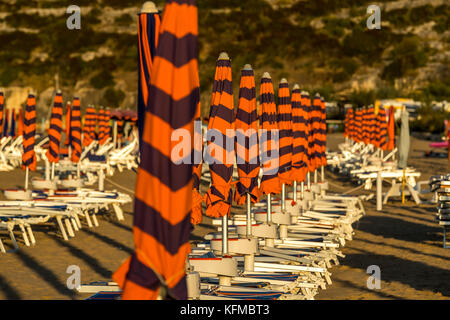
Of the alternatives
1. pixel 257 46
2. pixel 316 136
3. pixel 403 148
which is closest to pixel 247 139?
pixel 316 136

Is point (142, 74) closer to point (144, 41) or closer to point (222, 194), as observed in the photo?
point (144, 41)

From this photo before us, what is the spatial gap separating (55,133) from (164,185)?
32.7 ft

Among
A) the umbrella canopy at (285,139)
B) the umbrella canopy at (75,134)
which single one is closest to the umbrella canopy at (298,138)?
the umbrella canopy at (285,139)

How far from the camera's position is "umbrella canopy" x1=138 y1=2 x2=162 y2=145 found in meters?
5.14

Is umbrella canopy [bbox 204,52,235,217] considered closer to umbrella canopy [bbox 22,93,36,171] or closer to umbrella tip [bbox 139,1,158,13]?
umbrella tip [bbox 139,1,158,13]

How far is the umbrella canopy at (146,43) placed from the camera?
5.14 meters

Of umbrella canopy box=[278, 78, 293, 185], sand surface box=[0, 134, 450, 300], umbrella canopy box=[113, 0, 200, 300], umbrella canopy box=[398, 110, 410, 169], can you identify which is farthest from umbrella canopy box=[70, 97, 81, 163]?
umbrella canopy box=[113, 0, 200, 300]

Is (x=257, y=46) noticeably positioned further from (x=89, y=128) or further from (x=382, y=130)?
(x=382, y=130)

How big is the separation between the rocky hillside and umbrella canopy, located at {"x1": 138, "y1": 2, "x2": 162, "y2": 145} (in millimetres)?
45862

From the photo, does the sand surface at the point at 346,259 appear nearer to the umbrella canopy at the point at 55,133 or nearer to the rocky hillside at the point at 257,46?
the umbrella canopy at the point at 55,133

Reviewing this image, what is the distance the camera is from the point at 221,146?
657cm

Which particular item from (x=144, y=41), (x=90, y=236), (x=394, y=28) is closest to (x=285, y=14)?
(x=394, y=28)

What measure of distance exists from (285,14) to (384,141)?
180 feet

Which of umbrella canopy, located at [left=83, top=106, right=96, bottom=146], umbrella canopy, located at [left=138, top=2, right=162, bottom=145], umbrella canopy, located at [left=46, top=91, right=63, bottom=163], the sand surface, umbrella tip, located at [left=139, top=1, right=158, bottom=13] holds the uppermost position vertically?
umbrella tip, located at [left=139, top=1, right=158, bottom=13]
